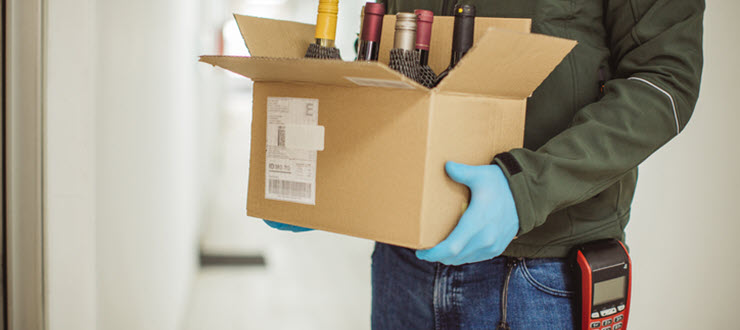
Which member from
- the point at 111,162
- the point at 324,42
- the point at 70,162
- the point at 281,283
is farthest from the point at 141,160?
the point at 281,283

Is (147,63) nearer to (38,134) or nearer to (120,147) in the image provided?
(120,147)

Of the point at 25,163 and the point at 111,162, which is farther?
the point at 111,162

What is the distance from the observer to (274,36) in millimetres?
794

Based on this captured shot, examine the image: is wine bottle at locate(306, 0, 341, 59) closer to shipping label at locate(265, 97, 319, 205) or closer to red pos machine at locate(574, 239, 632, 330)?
shipping label at locate(265, 97, 319, 205)

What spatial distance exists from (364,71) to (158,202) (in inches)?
54.5

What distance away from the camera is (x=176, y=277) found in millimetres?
2186

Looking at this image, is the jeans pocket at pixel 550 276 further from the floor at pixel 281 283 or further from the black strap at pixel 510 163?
the floor at pixel 281 283

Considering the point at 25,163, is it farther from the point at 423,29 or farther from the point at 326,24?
the point at 423,29

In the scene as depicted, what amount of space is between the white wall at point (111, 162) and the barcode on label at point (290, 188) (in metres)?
0.41

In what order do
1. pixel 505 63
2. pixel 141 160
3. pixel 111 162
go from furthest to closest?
pixel 141 160, pixel 111 162, pixel 505 63

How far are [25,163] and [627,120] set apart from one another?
95 cm

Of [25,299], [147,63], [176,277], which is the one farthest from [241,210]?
[25,299]

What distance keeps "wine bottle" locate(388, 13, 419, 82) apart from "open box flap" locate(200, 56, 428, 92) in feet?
0.25

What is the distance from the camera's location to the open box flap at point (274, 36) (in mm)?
732
